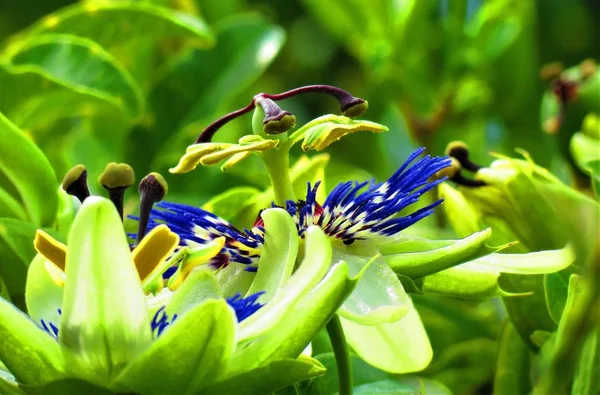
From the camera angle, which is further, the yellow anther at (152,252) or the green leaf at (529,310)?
the green leaf at (529,310)

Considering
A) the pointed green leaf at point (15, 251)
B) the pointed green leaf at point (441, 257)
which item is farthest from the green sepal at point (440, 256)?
the pointed green leaf at point (15, 251)

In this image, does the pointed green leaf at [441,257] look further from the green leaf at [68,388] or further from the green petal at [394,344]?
the green leaf at [68,388]

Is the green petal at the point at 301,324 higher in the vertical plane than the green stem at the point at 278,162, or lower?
lower

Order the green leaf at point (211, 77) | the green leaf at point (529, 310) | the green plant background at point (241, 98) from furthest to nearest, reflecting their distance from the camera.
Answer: the green leaf at point (211, 77), the green plant background at point (241, 98), the green leaf at point (529, 310)

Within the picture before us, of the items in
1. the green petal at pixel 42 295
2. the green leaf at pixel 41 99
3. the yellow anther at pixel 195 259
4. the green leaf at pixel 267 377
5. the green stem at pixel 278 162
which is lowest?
the green leaf at pixel 267 377

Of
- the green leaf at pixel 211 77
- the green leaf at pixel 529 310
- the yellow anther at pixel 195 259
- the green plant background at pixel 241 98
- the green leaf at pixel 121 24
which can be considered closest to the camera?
the yellow anther at pixel 195 259

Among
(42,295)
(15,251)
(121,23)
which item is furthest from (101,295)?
(121,23)

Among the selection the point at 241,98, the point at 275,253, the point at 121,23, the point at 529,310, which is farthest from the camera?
the point at 241,98

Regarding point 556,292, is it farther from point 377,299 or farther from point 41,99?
point 41,99
